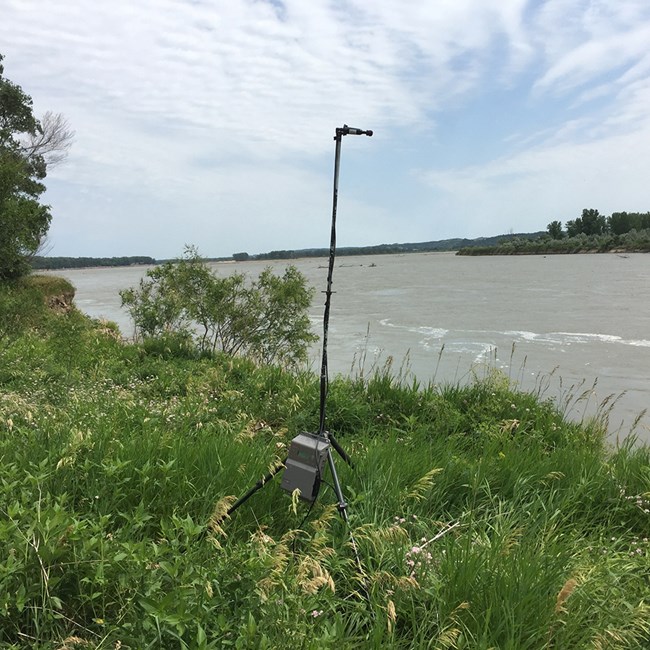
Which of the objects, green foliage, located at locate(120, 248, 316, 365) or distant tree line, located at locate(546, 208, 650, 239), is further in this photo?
distant tree line, located at locate(546, 208, 650, 239)

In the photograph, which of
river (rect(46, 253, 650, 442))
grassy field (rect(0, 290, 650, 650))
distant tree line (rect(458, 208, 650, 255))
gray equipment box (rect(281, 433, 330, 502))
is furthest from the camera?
distant tree line (rect(458, 208, 650, 255))

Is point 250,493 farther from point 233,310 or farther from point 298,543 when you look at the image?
point 233,310

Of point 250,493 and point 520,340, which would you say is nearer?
point 250,493

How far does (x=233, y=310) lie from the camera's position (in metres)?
10.3

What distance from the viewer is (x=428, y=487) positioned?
2725 millimetres

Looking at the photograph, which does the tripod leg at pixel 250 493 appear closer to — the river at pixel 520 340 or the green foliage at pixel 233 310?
the river at pixel 520 340

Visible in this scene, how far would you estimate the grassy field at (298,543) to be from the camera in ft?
5.11

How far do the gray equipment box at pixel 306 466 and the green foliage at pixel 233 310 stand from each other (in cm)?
813

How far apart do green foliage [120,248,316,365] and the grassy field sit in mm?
6123

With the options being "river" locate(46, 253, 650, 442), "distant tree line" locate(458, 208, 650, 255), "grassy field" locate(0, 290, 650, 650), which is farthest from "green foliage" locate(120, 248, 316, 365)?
"distant tree line" locate(458, 208, 650, 255)

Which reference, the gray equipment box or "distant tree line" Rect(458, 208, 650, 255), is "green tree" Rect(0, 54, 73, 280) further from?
"distant tree line" Rect(458, 208, 650, 255)

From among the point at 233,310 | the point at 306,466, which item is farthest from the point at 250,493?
the point at 233,310

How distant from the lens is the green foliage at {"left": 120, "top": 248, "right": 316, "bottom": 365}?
406 inches

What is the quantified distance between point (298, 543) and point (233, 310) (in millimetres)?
8477
